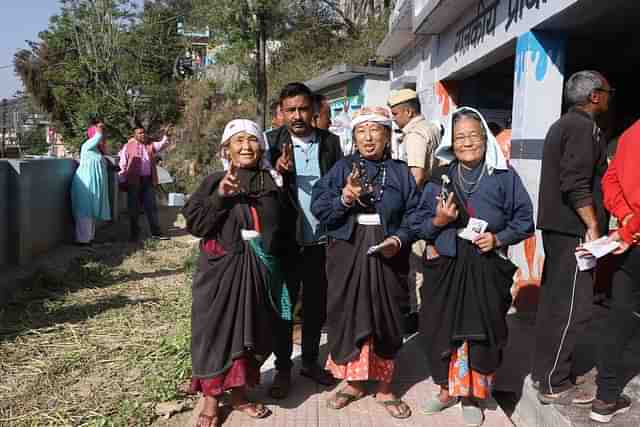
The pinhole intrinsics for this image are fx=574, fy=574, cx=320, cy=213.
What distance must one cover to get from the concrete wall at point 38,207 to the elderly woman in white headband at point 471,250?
5.34 meters

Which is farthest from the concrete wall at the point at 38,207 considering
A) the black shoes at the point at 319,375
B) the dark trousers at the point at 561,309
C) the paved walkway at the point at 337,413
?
the dark trousers at the point at 561,309

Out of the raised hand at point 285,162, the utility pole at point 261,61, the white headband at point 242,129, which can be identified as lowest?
the raised hand at point 285,162

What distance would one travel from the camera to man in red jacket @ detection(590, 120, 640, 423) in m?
2.64

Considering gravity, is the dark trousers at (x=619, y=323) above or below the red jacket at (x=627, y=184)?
below

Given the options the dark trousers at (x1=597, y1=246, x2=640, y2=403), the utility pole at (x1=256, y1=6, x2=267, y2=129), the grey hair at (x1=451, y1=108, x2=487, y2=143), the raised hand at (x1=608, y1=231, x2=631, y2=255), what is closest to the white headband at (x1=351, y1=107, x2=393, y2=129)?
the grey hair at (x1=451, y1=108, x2=487, y2=143)

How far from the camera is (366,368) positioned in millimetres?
3090

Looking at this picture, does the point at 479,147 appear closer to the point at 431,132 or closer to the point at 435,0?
the point at 431,132

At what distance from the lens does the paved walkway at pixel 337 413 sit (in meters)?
3.07

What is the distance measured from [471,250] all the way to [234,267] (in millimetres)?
1231

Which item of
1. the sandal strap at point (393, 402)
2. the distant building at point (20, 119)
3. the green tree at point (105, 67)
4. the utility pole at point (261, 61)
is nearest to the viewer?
the sandal strap at point (393, 402)

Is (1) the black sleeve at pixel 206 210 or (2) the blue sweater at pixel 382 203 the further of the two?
(2) the blue sweater at pixel 382 203

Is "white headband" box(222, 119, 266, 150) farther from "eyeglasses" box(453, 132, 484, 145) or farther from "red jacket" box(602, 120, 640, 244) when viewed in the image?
"red jacket" box(602, 120, 640, 244)

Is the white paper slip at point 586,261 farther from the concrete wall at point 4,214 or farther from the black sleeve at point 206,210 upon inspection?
the concrete wall at point 4,214

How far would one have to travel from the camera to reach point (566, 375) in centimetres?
315
